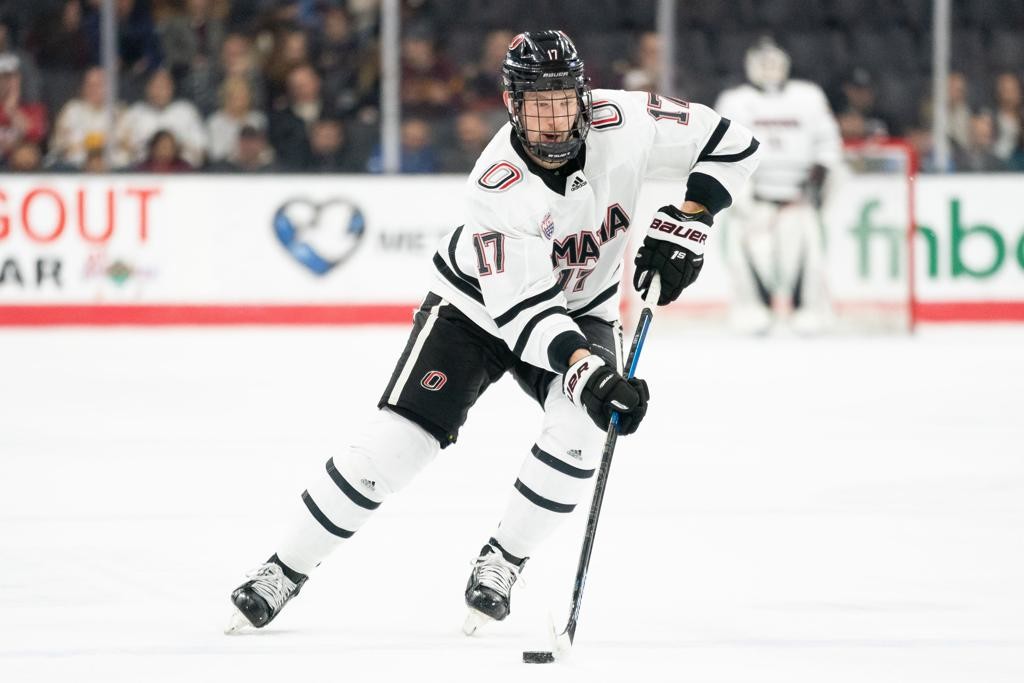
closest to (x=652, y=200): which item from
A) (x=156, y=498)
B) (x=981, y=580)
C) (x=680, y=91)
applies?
(x=680, y=91)

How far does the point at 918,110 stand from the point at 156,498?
18.7 ft

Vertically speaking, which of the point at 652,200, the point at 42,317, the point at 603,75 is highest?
the point at 603,75

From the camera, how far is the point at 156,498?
13.7 ft

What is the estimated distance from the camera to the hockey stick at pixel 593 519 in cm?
270

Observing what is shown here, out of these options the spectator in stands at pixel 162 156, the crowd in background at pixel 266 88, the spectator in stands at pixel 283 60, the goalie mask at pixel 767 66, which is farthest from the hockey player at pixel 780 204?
the spectator in stands at pixel 162 156

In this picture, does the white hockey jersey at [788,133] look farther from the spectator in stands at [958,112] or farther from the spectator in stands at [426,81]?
the spectator in stands at [426,81]

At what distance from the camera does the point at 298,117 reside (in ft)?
27.5

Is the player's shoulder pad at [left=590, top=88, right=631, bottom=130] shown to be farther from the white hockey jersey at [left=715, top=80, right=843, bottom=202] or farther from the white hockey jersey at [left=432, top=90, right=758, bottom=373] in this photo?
the white hockey jersey at [left=715, top=80, right=843, bottom=202]

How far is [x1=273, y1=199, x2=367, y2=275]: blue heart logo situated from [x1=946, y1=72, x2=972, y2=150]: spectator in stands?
306 cm

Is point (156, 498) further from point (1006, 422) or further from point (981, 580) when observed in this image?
point (1006, 422)

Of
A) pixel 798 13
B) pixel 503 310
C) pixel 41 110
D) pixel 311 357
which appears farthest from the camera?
pixel 798 13

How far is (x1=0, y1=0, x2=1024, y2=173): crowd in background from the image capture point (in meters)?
8.20

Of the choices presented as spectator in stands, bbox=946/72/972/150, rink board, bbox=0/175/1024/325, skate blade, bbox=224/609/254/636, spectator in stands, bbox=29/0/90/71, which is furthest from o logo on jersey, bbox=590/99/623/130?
spectator in stands, bbox=946/72/972/150

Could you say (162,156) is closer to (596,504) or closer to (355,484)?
(355,484)
